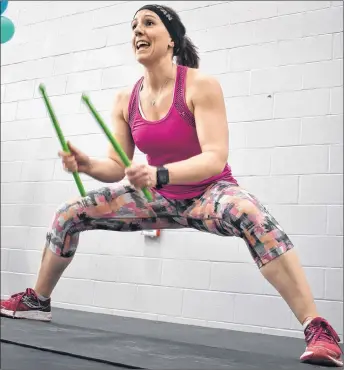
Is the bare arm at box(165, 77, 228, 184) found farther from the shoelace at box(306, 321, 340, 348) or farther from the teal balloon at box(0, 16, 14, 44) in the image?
the teal balloon at box(0, 16, 14, 44)

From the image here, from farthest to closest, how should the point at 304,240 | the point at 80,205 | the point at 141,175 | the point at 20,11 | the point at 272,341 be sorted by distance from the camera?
1. the point at 20,11
2. the point at 304,240
3. the point at 272,341
4. the point at 80,205
5. the point at 141,175

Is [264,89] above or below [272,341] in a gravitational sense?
above

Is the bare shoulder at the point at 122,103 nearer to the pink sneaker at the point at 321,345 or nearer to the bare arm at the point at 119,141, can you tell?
the bare arm at the point at 119,141

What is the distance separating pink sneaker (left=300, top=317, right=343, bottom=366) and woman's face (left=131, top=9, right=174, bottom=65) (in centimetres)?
101

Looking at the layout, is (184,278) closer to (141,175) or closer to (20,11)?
(141,175)

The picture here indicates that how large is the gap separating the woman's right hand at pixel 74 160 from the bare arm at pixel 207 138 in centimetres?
26

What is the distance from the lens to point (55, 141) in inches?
127

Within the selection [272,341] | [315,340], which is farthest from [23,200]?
[315,340]

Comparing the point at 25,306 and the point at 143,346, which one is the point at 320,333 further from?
the point at 25,306

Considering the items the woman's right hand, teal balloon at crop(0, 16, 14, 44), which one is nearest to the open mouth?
the woman's right hand

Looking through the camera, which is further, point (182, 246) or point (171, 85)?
point (182, 246)

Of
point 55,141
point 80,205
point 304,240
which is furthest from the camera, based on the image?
point 55,141

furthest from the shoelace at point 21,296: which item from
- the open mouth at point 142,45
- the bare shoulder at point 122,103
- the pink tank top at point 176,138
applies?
the open mouth at point 142,45

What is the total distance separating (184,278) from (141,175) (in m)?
1.41
